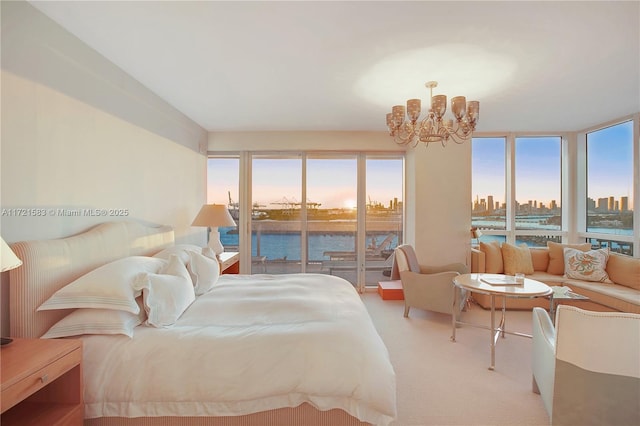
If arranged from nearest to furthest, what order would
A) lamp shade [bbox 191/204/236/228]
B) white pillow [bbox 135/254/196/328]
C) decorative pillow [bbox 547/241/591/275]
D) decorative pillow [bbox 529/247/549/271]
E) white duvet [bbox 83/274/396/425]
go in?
white duvet [bbox 83/274/396/425] → white pillow [bbox 135/254/196/328] → lamp shade [bbox 191/204/236/228] → decorative pillow [bbox 547/241/591/275] → decorative pillow [bbox 529/247/549/271]

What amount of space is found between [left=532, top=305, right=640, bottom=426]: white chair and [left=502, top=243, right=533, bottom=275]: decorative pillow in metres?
2.75

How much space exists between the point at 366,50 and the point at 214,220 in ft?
8.75

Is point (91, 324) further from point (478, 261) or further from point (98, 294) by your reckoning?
point (478, 261)

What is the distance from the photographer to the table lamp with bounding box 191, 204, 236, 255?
3803mm

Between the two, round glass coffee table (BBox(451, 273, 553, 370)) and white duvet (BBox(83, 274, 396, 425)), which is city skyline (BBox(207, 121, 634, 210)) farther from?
white duvet (BBox(83, 274, 396, 425))

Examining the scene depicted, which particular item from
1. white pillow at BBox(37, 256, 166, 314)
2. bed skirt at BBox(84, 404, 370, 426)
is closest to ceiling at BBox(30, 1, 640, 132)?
white pillow at BBox(37, 256, 166, 314)

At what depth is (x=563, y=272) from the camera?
13.7 feet

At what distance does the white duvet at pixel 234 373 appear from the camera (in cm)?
149

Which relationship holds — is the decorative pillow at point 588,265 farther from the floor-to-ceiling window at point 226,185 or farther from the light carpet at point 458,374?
the floor-to-ceiling window at point 226,185

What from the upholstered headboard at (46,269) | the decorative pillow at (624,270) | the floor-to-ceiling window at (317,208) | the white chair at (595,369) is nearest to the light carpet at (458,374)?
the white chair at (595,369)

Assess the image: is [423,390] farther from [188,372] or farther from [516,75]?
[516,75]

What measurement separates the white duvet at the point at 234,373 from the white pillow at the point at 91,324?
0.04m

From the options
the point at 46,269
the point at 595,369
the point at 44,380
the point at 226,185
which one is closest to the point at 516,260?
the point at 595,369

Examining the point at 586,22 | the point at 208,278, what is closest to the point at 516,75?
the point at 586,22
